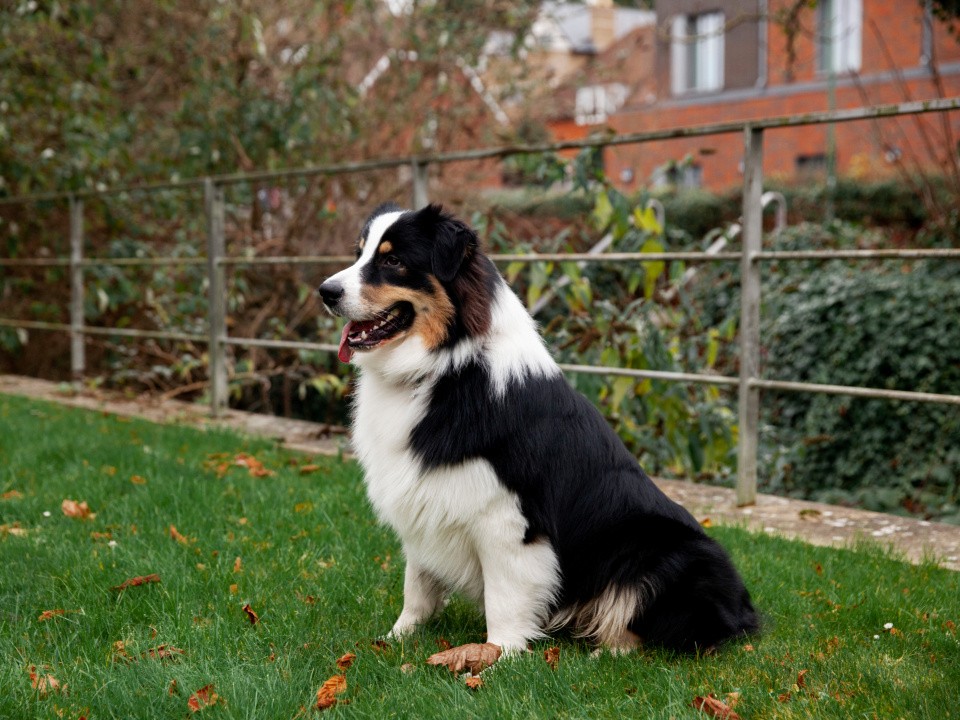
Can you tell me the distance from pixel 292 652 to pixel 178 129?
7.90m

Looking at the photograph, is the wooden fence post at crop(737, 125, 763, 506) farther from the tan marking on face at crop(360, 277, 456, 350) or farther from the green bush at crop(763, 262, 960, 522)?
the tan marking on face at crop(360, 277, 456, 350)

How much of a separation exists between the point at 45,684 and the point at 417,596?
3.78 ft

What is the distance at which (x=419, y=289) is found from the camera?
123 inches

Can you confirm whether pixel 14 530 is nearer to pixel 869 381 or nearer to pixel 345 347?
pixel 345 347

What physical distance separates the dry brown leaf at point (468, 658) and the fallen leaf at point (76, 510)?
2.18m

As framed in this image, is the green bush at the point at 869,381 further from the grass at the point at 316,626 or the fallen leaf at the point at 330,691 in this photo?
the fallen leaf at the point at 330,691

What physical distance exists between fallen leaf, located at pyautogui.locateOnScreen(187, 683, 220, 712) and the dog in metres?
0.73

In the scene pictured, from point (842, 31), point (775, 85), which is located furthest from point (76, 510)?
point (775, 85)

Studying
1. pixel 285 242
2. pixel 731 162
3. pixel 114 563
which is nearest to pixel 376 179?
pixel 285 242

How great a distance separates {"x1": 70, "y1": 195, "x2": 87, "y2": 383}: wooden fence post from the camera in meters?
8.48

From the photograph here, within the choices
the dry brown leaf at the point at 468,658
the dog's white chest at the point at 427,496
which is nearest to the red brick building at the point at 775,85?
the dog's white chest at the point at 427,496

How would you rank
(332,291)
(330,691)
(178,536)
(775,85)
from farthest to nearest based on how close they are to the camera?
(775,85)
(178,536)
(332,291)
(330,691)

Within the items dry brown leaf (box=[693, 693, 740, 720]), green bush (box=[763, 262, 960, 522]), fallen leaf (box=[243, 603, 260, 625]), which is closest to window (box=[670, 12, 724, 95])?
green bush (box=[763, 262, 960, 522])

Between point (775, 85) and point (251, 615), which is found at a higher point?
point (775, 85)
